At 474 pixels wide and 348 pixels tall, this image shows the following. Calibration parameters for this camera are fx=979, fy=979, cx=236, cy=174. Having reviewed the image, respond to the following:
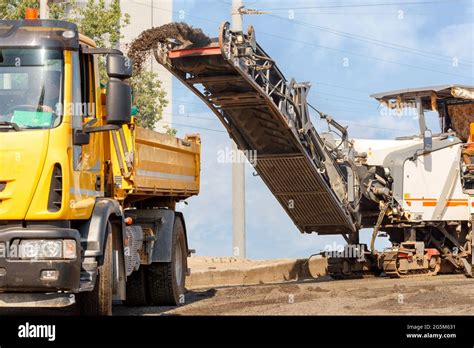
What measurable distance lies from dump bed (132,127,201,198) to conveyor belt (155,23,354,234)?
1.13m

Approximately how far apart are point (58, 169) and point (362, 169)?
11.1 meters

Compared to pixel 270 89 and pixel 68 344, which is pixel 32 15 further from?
pixel 270 89

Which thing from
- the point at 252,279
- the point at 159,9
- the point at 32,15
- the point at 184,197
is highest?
the point at 159,9

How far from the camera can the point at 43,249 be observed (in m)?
9.64

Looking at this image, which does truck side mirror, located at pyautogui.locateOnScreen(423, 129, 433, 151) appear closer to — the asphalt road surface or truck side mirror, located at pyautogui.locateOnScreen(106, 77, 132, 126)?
the asphalt road surface

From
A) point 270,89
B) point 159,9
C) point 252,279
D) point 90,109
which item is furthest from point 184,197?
point 159,9

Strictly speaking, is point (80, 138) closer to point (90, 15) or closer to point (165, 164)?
point (165, 164)

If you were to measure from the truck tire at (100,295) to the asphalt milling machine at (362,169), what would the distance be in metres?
5.89

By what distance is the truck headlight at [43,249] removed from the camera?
9.62m

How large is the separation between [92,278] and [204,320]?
1271 mm

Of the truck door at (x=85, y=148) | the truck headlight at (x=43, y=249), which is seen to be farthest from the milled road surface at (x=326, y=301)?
the truck headlight at (x=43, y=249)

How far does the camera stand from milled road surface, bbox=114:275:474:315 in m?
12.6

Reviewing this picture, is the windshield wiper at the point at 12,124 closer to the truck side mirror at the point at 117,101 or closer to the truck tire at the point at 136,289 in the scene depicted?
the truck side mirror at the point at 117,101

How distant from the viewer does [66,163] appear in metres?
9.75
